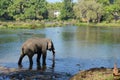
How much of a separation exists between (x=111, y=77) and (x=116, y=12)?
369 feet

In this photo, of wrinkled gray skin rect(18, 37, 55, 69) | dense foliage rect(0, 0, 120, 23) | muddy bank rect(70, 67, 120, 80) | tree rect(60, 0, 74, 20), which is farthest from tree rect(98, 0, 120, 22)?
muddy bank rect(70, 67, 120, 80)

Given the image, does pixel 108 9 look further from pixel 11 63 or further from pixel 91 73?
pixel 91 73

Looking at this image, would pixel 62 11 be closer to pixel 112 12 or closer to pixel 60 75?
pixel 112 12

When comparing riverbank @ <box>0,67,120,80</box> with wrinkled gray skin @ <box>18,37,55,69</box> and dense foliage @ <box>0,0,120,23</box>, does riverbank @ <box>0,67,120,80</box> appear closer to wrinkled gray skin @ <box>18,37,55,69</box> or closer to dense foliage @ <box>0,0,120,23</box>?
wrinkled gray skin @ <box>18,37,55,69</box>

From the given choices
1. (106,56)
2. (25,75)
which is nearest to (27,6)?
(106,56)

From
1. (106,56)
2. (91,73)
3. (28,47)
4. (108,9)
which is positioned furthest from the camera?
(108,9)

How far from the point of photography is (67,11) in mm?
124250

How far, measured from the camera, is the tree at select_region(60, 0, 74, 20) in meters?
123

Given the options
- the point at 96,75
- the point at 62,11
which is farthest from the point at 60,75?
the point at 62,11

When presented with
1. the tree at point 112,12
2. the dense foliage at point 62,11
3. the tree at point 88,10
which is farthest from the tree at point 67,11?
the tree at point 112,12

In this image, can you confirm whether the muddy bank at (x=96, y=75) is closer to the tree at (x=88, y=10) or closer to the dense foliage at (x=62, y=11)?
the dense foliage at (x=62, y=11)

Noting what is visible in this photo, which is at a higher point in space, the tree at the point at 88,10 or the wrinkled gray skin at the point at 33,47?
the wrinkled gray skin at the point at 33,47

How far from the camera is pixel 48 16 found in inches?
4980

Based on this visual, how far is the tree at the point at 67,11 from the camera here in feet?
405
